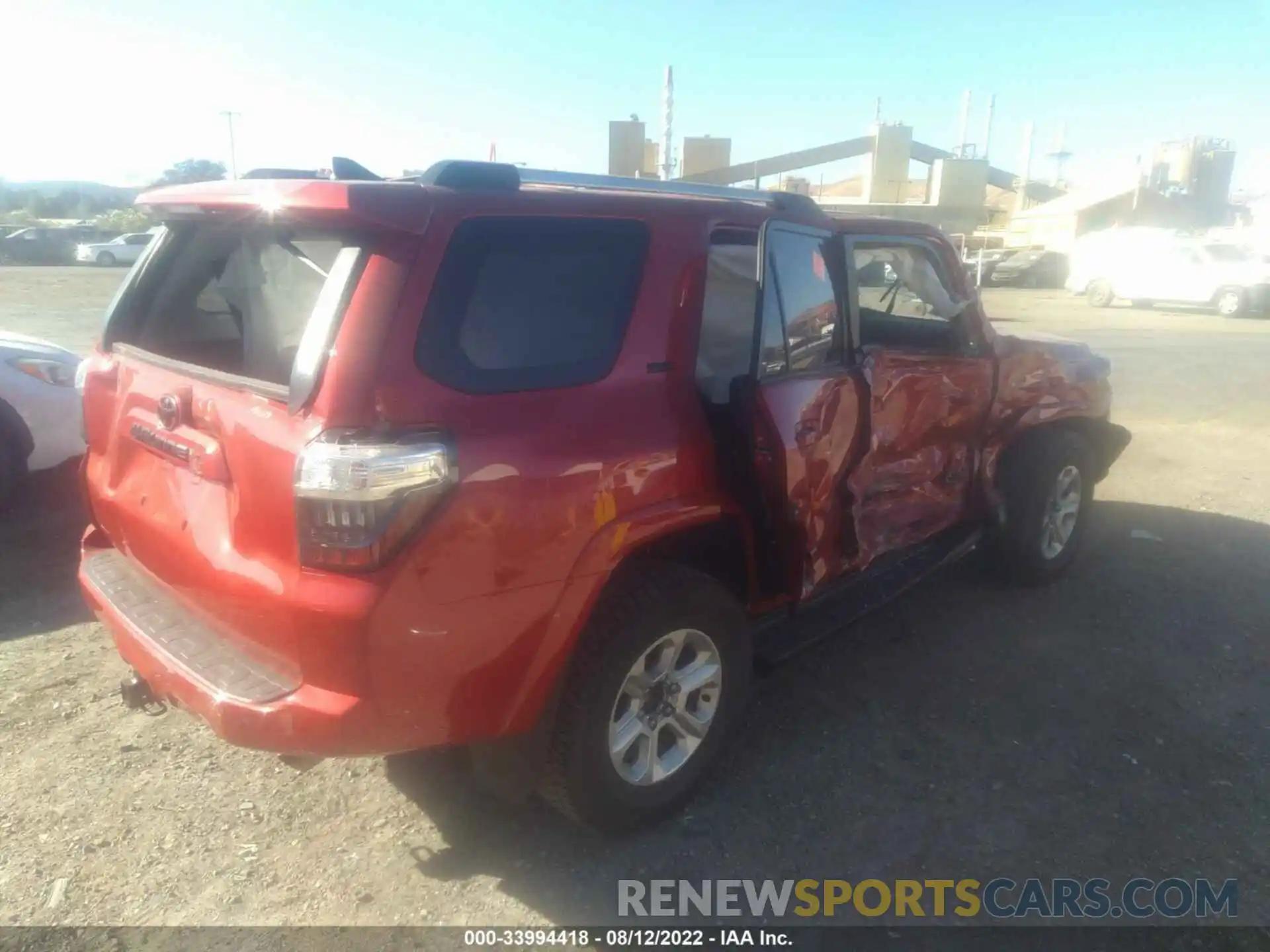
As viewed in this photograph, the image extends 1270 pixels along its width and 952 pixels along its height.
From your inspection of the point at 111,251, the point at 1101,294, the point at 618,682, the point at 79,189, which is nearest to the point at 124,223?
the point at 111,251

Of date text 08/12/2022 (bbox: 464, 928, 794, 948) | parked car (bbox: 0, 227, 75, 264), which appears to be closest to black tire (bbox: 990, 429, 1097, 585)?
date text 08/12/2022 (bbox: 464, 928, 794, 948)

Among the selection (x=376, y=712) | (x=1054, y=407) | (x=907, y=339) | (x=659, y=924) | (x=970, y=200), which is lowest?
(x=659, y=924)

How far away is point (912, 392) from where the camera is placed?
12.3 feet

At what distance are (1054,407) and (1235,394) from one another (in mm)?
7851

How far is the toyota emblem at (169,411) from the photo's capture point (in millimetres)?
2500

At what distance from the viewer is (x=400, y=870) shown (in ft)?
8.82

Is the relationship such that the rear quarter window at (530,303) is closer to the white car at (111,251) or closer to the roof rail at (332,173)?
the roof rail at (332,173)

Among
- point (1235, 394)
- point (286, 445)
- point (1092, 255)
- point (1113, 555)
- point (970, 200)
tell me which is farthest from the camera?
point (970, 200)

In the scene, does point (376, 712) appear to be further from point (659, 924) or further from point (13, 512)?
point (13, 512)

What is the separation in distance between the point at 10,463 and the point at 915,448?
5.03 meters

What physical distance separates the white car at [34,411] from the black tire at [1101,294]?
2538 centimetres

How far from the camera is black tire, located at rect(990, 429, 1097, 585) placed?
4.46 metres

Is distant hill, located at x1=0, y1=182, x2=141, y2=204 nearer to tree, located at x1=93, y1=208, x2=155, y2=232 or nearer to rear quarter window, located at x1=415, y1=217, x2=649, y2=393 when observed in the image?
tree, located at x1=93, y1=208, x2=155, y2=232

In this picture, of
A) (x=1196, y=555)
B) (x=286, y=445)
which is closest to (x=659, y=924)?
(x=286, y=445)
